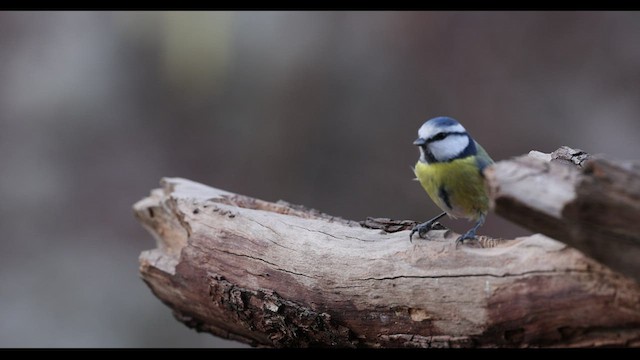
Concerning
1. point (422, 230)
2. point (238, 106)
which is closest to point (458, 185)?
point (422, 230)

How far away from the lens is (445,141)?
1.93 meters

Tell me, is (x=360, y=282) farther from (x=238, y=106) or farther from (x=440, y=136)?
(x=238, y=106)

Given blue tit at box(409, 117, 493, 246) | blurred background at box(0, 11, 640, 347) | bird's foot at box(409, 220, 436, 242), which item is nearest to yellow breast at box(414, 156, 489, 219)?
blue tit at box(409, 117, 493, 246)

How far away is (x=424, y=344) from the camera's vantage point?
1730mm

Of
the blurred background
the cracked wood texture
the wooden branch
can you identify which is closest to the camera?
the wooden branch

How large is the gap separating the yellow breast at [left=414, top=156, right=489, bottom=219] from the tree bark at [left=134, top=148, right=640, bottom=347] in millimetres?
118

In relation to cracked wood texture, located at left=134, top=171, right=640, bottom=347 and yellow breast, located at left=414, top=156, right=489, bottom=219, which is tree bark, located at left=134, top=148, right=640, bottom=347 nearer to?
cracked wood texture, located at left=134, top=171, right=640, bottom=347

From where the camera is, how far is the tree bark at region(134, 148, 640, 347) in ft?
4.87

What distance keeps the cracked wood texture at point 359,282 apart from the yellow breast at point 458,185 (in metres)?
0.13

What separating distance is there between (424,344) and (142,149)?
3488mm

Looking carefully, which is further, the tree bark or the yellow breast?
the yellow breast

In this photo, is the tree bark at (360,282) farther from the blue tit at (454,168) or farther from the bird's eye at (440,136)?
the bird's eye at (440,136)

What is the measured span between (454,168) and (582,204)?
0.64 meters

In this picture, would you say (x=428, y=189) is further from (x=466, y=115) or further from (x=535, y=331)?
(x=466, y=115)
